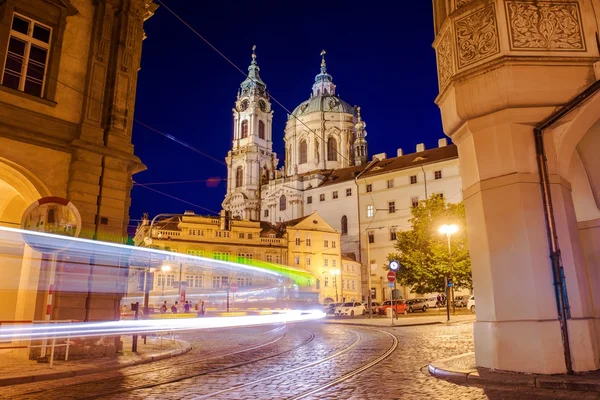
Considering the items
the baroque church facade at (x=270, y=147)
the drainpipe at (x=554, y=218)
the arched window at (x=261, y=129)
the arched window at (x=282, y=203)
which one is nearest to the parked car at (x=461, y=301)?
the arched window at (x=282, y=203)

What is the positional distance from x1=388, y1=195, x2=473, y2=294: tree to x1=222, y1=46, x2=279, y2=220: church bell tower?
4921 cm

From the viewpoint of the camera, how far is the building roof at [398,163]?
6762 cm

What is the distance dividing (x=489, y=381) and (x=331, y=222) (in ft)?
226

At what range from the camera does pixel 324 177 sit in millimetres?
83750

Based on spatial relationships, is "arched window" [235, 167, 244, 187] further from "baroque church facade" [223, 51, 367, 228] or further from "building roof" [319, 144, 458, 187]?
"building roof" [319, 144, 458, 187]

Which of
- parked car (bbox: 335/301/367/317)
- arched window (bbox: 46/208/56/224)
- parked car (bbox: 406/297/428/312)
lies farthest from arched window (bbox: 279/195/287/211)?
arched window (bbox: 46/208/56/224)

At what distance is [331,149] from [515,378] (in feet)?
286

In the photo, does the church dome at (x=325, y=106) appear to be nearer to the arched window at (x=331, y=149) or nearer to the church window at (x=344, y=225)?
the arched window at (x=331, y=149)

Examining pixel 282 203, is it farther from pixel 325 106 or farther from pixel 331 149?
pixel 325 106

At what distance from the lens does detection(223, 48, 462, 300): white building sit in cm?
6844

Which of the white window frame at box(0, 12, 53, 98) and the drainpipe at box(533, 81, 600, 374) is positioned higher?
the white window frame at box(0, 12, 53, 98)

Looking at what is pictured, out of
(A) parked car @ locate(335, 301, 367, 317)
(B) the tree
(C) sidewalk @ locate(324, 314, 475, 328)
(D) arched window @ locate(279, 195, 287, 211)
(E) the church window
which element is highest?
(D) arched window @ locate(279, 195, 287, 211)

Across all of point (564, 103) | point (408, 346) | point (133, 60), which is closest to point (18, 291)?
point (133, 60)

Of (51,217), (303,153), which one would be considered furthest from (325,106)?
(51,217)
